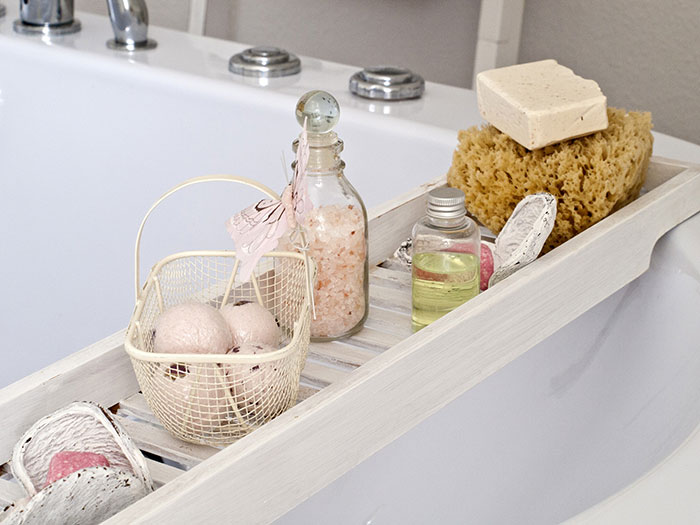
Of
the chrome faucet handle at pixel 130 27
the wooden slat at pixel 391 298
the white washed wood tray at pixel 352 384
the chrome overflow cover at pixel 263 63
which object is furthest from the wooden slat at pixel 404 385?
the chrome faucet handle at pixel 130 27

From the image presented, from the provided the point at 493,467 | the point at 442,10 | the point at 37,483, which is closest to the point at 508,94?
the point at 493,467

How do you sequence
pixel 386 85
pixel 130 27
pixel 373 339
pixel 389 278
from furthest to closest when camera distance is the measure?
pixel 130 27 → pixel 386 85 → pixel 389 278 → pixel 373 339

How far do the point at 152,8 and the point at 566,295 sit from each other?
183 cm

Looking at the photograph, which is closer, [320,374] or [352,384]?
[352,384]

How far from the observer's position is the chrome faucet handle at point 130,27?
1.43 meters

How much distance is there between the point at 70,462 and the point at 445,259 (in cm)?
32

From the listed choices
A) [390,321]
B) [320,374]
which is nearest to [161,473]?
[320,374]

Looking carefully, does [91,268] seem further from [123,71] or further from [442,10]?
[442,10]

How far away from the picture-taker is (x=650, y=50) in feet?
5.11

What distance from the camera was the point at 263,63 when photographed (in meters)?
1.33

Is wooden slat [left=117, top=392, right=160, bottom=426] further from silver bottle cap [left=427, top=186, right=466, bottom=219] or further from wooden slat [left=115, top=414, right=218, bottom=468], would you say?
silver bottle cap [left=427, top=186, right=466, bottom=219]

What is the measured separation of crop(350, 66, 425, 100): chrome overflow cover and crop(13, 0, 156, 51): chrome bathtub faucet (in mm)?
403

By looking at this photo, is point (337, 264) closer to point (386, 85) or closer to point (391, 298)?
point (391, 298)

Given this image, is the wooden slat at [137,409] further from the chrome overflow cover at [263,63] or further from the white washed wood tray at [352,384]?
the chrome overflow cover at [263,63]
